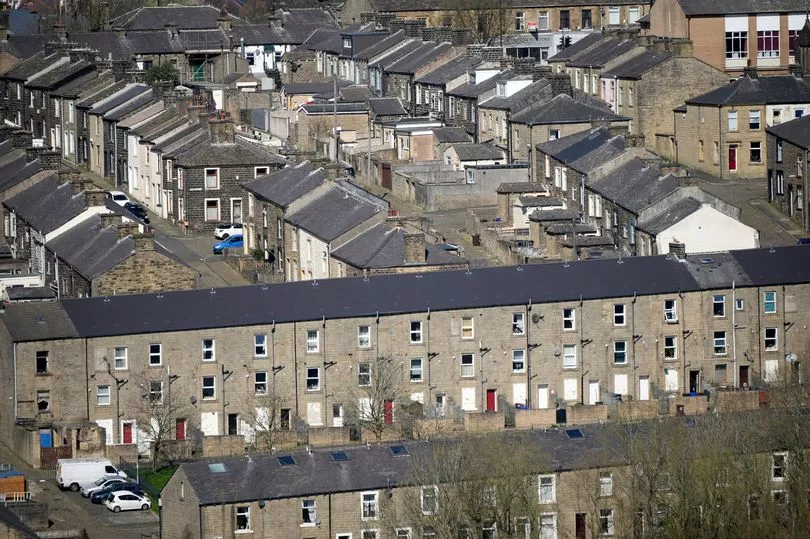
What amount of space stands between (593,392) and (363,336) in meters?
9.03

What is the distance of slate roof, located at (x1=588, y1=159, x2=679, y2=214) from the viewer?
104812mm

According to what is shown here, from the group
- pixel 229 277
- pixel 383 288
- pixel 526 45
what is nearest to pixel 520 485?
pixel 383 288

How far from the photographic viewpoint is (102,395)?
8756 cm

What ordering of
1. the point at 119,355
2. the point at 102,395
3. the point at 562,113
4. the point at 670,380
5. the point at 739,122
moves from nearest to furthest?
the point at 102,395 → the point at 119,355 → the point at 670,380 → the point at 739,122 → the point at 562,113

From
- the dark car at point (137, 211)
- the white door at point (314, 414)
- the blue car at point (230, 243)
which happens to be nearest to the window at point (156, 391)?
the white door at point (314, 414)

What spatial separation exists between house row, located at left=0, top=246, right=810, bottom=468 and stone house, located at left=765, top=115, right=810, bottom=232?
15.9 metres

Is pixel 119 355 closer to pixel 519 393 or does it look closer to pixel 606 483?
pixel 519 393

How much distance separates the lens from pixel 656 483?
2872 inches

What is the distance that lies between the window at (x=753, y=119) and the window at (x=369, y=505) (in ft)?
169

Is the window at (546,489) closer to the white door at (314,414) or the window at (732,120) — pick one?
the white door at (314,414)

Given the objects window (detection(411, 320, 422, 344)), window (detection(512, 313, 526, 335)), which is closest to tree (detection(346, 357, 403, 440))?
window (detection(411, 320, 422, 344))

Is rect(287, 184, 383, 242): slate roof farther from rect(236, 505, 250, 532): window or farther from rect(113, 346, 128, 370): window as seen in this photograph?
rect(236, 505, 250, 532): window

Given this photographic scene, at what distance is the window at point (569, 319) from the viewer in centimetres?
9269

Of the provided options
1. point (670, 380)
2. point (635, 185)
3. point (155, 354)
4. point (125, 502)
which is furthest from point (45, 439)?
point (635, 185)
